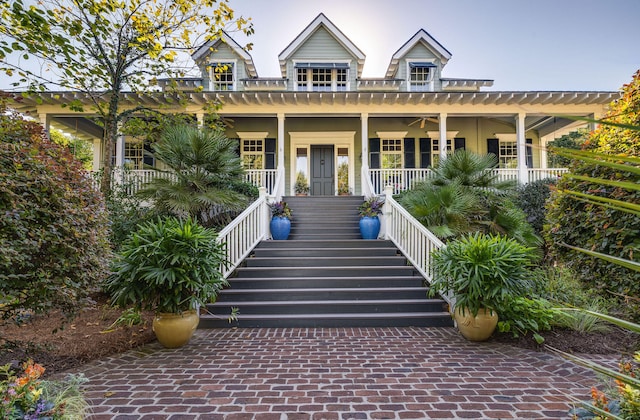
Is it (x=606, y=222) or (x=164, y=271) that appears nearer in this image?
(x=606, y=222)

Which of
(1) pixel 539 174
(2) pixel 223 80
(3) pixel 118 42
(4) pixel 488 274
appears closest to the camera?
(4) pixel 488 274

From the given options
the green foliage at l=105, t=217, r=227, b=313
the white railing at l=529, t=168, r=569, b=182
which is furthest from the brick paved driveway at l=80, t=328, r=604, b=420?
the white railing at l=529, t=168, r=569, b=182

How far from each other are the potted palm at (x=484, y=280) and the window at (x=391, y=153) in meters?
8.87

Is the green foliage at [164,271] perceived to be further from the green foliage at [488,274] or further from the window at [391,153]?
the window at [391,153]

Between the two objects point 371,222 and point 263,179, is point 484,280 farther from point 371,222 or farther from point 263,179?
point 263,179

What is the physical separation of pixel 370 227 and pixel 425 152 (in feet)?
20.4

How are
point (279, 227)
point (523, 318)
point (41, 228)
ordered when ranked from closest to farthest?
point (41, 228) < point (523, 318) < point (279, 227)

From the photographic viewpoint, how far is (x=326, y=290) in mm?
5586

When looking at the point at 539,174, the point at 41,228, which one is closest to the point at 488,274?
the point at 41,228

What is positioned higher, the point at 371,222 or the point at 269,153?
the point at 269,153

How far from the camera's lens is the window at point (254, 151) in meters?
13.1

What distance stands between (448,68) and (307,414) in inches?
586

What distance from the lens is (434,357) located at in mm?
3922

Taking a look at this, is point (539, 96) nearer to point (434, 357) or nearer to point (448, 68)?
point (448, 68)
